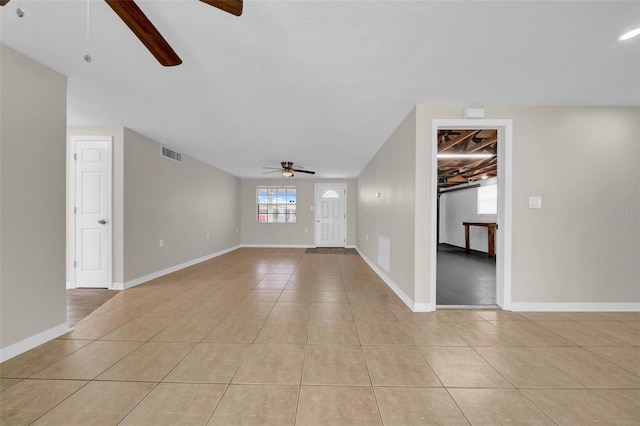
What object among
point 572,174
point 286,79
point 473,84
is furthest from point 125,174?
point 572,174

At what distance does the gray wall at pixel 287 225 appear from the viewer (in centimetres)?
851

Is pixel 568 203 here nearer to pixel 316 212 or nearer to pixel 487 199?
pixel 487 199

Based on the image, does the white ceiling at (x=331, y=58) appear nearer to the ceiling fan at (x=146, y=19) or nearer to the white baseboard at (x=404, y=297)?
the ceiling fan at (x=146, y=19)

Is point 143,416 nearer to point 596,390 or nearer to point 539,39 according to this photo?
point 596,390

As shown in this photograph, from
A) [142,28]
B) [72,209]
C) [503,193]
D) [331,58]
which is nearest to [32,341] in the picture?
[72,209]

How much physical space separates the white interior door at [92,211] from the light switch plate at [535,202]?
5.58 m

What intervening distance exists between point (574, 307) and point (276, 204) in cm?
735

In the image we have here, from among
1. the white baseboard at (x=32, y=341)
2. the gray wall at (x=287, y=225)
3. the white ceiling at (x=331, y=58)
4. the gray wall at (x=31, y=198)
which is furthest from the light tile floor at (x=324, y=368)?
the gray wall at (x=287, y=225)

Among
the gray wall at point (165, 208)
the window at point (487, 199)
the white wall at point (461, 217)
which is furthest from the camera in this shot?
the white wall at point (461, 217)

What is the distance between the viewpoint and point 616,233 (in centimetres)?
295

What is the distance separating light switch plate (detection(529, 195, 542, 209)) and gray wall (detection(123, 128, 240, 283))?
5.41 meters

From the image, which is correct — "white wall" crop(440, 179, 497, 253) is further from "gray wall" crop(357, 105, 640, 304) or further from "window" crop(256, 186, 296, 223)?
"window" crop(256, 186, 296, 223)

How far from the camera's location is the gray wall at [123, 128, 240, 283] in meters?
3.91

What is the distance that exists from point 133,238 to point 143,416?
3.27 metres
